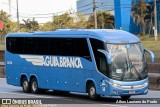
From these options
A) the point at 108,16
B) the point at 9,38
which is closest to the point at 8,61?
the point at 9,38

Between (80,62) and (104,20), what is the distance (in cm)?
7417

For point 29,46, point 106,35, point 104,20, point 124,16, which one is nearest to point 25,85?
point 29,46

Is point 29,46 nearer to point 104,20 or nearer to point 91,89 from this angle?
point 91,89

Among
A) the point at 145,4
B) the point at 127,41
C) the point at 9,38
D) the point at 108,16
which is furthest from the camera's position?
the point at 108,16

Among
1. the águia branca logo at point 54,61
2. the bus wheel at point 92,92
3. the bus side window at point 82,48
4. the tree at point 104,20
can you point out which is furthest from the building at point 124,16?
the bus wheel at point 92,92

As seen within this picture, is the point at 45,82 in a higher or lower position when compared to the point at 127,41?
lower

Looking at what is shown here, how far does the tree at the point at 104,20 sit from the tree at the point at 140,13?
12625 millimetres

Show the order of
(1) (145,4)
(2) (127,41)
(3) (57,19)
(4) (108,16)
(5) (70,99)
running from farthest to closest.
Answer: (3) (57,19)
(4) (108,16)
(1) (145,4)
(5) (70,99)
(2) (127,41)

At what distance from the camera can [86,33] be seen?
22234 millimetres

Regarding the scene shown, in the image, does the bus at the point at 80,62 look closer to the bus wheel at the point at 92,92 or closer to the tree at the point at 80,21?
the bus wheel at the point at 92,92

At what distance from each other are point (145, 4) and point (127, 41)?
193 ft

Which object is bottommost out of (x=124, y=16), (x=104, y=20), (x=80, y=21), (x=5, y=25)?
(x=5, y=25)

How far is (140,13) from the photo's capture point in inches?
3150

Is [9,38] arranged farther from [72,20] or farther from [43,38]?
[72,20]
